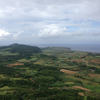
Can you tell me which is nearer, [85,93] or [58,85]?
[85,93]

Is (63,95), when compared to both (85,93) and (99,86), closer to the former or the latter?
(85,93)

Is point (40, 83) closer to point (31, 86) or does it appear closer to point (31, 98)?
point (31, 86)

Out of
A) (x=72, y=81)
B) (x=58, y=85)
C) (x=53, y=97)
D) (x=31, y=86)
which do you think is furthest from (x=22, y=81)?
(x=72, y=81)

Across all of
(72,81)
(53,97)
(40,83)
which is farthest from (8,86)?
(72,81)

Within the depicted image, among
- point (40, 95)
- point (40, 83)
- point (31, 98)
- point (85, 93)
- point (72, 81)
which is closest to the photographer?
point (31, 98)

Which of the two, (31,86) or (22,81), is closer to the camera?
(31,86)

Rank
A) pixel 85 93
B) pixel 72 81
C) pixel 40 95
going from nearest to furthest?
pixel 40 95 → pixel 85 93 → pixel 72 81

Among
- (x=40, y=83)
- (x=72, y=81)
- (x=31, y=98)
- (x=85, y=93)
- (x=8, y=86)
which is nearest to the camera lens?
(x=31, y=98)

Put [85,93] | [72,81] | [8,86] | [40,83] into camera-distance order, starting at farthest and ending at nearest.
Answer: [72,81] < [40,83] < [8,86] < [85,93]
